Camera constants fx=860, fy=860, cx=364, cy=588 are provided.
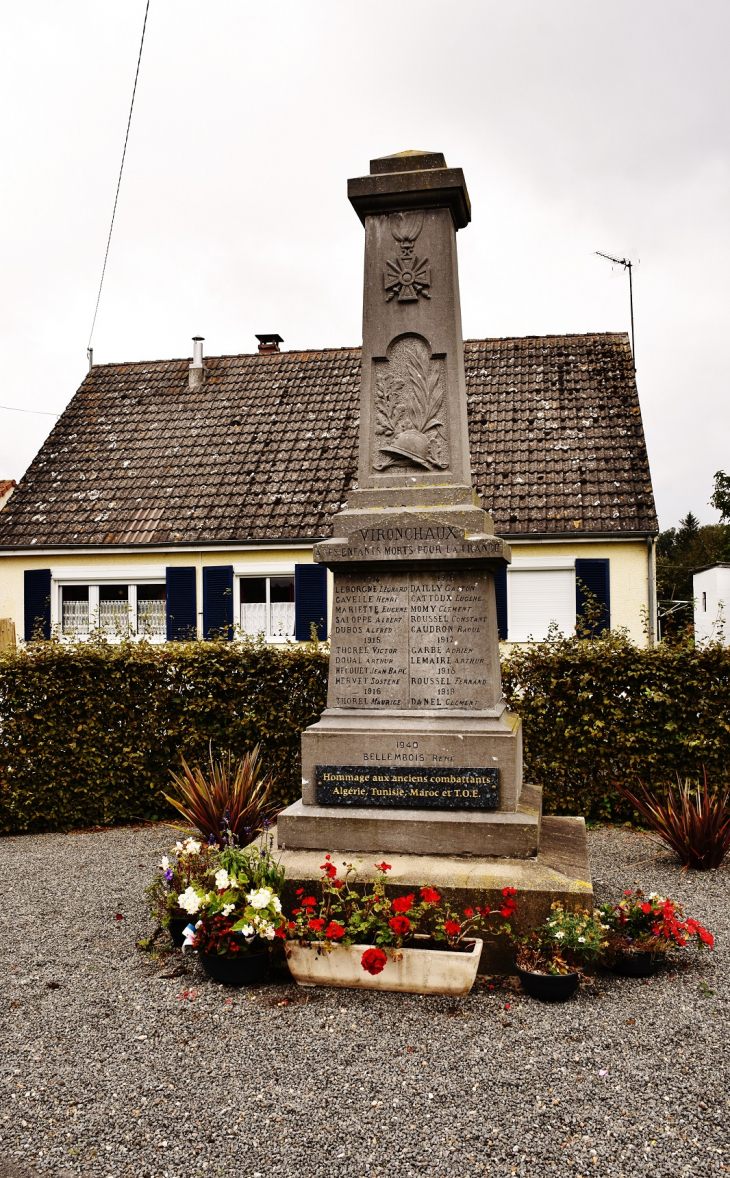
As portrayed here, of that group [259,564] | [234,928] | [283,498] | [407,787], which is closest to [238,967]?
[234,928]

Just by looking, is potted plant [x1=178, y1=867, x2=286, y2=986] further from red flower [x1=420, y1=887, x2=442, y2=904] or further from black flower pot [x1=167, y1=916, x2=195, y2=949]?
red flower [x1=420, y1=887, x2=442, y2=904]

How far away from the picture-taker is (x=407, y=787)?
5.04 metres

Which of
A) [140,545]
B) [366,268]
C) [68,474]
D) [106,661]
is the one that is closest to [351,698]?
[366,268]

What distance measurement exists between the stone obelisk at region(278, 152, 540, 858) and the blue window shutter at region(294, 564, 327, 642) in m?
8.60

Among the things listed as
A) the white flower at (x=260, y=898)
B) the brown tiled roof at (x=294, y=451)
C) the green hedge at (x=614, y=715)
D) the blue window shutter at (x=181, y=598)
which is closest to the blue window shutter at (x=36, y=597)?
the brown tiled roof at (x=294, y=451)

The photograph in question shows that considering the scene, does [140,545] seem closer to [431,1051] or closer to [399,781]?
[399,781]

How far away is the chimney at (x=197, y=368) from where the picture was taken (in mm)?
17750

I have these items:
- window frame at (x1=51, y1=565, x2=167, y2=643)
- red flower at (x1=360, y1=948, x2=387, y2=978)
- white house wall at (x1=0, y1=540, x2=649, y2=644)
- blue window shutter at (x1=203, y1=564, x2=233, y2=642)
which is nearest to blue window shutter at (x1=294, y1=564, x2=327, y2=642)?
white house wall at (x1=0, y1=540, x2=649, y2=644)

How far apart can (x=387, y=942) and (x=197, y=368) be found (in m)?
15.6

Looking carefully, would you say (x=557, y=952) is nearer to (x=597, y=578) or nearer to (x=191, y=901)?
(x=191, y=901)

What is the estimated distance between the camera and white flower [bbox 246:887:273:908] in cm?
411

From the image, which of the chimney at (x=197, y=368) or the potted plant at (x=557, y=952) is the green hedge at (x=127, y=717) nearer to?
the potted plant at (x=557, y=952)

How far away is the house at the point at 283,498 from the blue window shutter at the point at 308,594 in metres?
0.02

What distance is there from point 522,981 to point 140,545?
1177 cm
